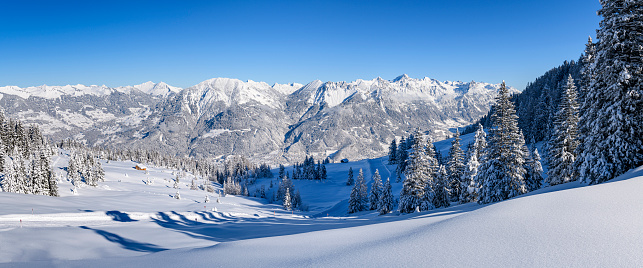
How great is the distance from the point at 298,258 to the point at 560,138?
34.7 metres

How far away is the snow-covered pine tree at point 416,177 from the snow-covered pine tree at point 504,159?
8442 mm

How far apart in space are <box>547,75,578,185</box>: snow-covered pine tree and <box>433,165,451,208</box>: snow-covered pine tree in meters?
11.2

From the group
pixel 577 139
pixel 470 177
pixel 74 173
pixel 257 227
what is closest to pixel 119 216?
pixel 257 227

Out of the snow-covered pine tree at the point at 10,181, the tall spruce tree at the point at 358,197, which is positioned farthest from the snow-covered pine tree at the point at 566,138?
the snow-covered pine tree at the point at 10,181

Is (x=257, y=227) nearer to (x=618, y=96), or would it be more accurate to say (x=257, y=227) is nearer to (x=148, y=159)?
(x=618, y=96)

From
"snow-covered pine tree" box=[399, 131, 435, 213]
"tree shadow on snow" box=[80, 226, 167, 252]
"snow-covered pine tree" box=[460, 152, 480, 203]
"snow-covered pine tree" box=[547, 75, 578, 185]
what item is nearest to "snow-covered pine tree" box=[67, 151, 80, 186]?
"tree shadow on snow" box=[80, 226, 167, 252]

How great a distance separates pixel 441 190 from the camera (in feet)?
123

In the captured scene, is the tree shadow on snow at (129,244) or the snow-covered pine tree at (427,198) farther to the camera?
the snow-covered pine tree at (427,198)

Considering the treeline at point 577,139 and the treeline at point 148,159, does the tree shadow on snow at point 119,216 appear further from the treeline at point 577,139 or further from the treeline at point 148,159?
the treeline at point 148,159

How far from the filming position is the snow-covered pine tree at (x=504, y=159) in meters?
25.2

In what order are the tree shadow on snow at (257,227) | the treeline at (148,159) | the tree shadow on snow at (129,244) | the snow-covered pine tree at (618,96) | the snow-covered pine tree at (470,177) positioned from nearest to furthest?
1. the tree shadow on snow at (129,244)
2. the snow-covered pine tree at (618,96)
3. the tree shadow on snow at (257,227)
4. the snow-covered pine tree at (470,177)
5. the treeline at (148,159)

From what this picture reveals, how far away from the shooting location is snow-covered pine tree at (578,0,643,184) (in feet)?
50.9

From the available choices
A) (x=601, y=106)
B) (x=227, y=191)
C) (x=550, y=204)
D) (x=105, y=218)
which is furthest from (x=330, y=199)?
(x=550, y=204)

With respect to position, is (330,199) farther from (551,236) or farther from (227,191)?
(551,236)
